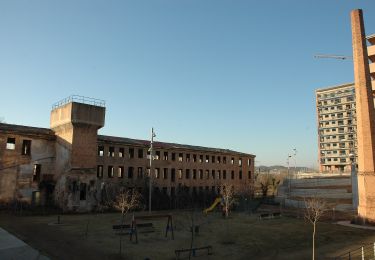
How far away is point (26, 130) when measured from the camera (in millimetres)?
42344

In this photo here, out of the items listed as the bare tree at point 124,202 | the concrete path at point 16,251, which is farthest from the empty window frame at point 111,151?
the concrete path at point 16,251

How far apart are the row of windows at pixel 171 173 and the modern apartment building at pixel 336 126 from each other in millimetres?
49105

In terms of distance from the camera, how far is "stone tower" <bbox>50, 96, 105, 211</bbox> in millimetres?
41688

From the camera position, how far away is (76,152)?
4203 cm

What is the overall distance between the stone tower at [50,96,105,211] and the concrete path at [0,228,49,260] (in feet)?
59.8

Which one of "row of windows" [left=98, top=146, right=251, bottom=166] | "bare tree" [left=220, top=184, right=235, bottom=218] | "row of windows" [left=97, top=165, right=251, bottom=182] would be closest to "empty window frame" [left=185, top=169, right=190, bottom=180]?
"row of windows" [left=97, top=165, right=251, bottom=182]

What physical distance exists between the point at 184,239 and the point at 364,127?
24.2 metres

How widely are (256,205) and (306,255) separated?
31.8 metres

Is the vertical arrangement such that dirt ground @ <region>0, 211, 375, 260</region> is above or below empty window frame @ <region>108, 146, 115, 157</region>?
below

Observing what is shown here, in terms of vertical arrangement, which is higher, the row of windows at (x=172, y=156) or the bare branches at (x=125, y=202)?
the row of windows at (x=172, y=156)

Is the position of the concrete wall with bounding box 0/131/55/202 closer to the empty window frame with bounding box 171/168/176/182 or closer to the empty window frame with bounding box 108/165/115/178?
the empty window frame with bounding box 108/165/115/178

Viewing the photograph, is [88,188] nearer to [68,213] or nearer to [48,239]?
[68,213]

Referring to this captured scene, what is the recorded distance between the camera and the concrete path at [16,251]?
19.8 meters

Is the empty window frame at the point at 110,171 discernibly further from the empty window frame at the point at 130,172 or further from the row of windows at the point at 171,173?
the empty window frame at the point at 130,172
